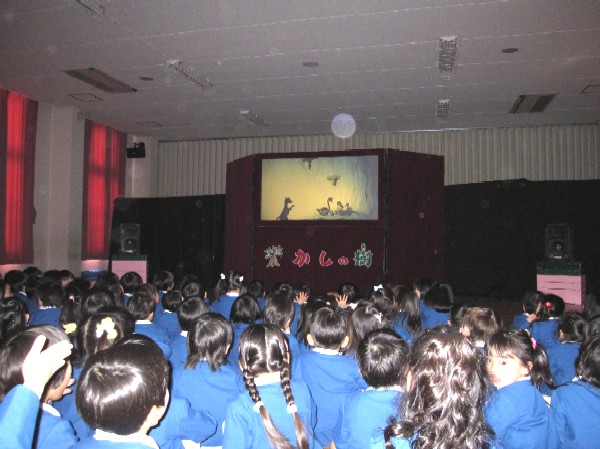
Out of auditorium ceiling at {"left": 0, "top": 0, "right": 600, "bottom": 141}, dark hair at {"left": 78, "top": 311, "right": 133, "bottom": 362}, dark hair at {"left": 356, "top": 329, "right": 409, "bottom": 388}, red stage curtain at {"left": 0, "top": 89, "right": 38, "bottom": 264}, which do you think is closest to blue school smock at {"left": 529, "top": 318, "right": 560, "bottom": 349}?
dark hair at {"left": 356, "top": 329, "right": 409, "bottom": 388}

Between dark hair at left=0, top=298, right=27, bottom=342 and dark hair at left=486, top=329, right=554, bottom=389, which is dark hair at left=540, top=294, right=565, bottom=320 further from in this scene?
dark hair at left=0, top=298, right=27, bottom=342

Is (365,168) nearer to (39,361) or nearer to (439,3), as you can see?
(439,3)

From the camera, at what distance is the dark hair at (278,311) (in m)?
2.94

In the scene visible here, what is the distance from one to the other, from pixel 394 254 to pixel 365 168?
1.28 metres

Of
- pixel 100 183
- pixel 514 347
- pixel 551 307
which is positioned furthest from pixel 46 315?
pixel 100 183

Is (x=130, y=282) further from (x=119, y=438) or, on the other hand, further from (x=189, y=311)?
(x=119, y=438)

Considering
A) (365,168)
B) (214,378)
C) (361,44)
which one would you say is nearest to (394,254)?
(365,168)

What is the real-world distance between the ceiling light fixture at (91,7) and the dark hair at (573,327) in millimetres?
4662

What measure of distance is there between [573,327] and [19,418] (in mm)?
2573

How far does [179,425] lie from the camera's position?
1.68 meters

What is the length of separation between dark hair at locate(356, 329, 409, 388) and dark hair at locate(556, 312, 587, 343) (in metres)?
1.44

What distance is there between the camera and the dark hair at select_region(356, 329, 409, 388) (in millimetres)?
1636

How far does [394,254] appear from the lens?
6934 mm

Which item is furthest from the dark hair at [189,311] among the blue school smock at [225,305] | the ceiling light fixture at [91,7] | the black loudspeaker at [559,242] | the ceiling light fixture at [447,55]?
the black loudspeaker at [559,242]
